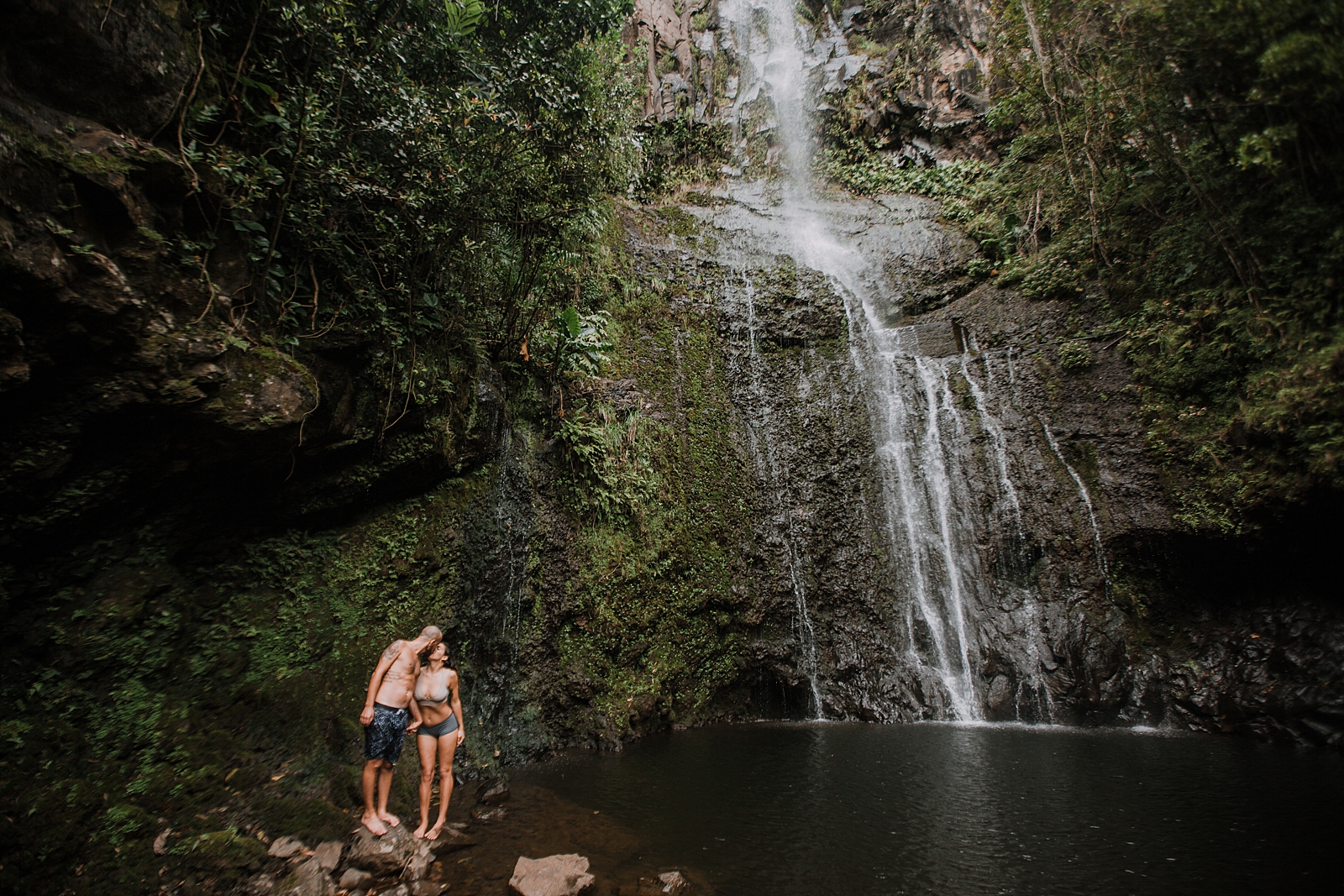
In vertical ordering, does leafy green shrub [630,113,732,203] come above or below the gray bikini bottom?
above

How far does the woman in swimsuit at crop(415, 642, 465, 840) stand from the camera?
4.45 m

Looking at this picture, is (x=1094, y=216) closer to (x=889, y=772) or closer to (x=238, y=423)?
(x=889, y=772)

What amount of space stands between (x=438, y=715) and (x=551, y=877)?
1.60 meters

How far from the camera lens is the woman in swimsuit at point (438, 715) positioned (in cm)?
445

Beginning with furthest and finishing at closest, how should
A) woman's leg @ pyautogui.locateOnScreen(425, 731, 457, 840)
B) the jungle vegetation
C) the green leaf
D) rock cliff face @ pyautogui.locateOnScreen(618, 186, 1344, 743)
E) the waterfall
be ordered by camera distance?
the waterfall, the green leaf, rock cliff face @ pyautogui.locateOnScreen(618, 186, 1344, 743), the jungle vegetation, woman's leg @ pyautogui.locateOnScreen(425, 731, 457, 840)

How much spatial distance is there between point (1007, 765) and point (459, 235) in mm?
7722

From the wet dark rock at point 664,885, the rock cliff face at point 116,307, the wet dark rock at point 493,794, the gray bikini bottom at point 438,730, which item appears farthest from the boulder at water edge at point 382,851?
the rock cliff face at point 116,307

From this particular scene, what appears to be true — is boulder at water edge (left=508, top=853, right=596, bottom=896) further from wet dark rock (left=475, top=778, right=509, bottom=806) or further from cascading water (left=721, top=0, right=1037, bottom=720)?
cascading water (left=721, top=0, right=1037, bottom=720)

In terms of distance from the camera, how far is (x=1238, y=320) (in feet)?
22.4

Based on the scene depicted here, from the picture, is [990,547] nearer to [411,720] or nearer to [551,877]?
[551,877]

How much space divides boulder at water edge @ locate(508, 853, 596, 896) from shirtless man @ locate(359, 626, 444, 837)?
3.85 ft

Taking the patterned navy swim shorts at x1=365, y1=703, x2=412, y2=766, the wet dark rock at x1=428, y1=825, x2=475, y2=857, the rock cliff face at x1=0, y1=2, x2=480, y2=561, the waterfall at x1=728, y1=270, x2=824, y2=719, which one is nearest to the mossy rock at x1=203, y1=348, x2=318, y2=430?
the rock cliff face at x1=0, y1=2, x2=480, y2=561

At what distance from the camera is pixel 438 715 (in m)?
4.53

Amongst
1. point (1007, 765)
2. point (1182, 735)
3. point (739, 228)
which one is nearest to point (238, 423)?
point (1007, 765)
